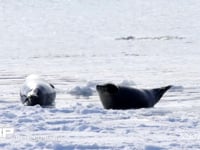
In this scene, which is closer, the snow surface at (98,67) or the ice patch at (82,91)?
the snow surface at (98,67)

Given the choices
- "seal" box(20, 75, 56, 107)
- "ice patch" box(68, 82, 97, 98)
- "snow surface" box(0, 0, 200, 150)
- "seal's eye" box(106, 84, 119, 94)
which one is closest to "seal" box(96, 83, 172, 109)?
"seal's eye" box(106, 84, 119, 94)

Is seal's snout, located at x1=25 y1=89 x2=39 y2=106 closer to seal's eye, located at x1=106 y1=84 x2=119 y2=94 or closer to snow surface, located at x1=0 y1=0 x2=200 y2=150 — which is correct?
snow surface, located at x1=0 y1=0 x2=200 y2=150

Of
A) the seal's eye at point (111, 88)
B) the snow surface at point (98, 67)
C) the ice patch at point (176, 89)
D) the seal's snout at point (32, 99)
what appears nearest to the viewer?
the snow surface at point (98, 67)

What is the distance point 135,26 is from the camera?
4097 cm

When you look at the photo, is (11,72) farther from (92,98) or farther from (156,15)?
(156,15)

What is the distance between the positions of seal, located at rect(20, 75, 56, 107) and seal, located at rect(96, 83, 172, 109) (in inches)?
41.3

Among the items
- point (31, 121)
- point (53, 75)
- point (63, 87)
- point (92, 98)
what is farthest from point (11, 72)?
point (31, 121)

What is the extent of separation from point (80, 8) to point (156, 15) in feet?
20.1

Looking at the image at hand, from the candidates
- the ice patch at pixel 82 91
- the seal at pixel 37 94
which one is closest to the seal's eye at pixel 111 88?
the seal at pixel 37 94

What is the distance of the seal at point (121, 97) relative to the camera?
1086 centimetres

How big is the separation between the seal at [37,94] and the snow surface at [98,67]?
25cm

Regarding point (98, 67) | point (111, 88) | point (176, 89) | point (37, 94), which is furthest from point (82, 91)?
point (98, 67)

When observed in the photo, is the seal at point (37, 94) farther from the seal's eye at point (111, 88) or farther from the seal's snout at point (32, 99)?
the seal's eye at point (111, 88)

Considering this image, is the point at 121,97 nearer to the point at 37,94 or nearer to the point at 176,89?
the point at 37,94
